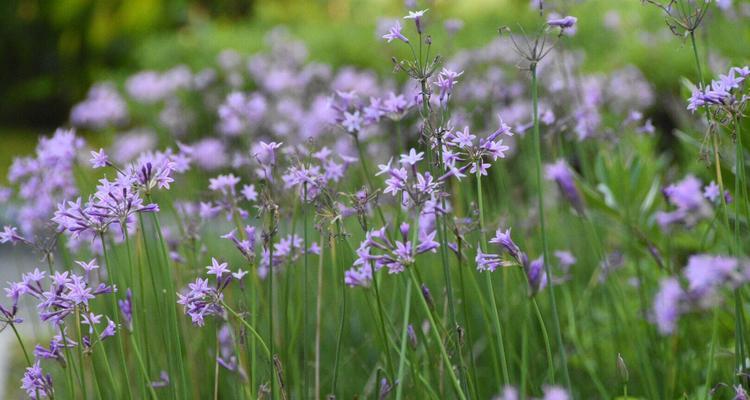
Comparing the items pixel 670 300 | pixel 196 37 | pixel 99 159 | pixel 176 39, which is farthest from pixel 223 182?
pixel 176 39

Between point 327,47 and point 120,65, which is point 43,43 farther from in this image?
point 327,47

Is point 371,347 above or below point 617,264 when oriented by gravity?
below

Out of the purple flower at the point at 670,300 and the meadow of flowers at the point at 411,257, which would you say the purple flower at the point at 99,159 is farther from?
the purple flower at the point at 670,300

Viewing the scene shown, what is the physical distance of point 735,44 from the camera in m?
2.92

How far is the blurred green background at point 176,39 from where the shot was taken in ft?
21.3

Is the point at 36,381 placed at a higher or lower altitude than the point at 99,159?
lower

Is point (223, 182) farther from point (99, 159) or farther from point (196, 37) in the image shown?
point (196, 37)

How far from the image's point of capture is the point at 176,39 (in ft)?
27.3

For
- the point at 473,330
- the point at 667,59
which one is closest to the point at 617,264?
the point at 473,330

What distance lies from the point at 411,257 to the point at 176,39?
300 inches

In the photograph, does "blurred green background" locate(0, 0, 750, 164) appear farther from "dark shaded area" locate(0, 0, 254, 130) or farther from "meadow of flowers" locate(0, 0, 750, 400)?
"meadow of flowers" locate(0, 0, 750, 400)

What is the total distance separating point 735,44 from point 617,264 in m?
1.12

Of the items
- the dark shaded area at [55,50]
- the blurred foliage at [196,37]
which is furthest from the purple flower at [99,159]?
the dark shaded area at [55,50]

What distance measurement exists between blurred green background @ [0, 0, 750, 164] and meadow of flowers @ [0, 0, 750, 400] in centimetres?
239
